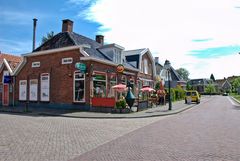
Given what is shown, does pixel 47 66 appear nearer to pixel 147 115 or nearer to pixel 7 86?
pixel 7 86

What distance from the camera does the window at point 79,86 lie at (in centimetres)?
2178

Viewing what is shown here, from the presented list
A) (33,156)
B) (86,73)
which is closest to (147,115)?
(86,73)

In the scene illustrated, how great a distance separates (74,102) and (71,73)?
105 inches

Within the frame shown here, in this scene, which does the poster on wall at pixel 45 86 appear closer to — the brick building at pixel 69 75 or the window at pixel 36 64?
the brick building at pixel 69 75

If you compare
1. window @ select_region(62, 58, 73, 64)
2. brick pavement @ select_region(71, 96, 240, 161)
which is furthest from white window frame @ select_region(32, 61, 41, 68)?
brick pavement @ select_region(71, 96, 240, 161)

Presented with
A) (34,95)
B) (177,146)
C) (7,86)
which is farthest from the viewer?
(7,86)

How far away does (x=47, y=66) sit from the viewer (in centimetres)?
2412

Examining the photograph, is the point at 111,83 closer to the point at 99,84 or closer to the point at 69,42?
the point at 99,84

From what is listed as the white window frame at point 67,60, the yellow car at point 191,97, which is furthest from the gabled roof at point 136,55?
the white window frame at point 67,60

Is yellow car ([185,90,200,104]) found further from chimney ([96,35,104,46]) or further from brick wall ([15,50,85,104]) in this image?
brick wall ([15,50,85,104])

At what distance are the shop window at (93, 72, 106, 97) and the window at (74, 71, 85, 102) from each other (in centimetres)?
107

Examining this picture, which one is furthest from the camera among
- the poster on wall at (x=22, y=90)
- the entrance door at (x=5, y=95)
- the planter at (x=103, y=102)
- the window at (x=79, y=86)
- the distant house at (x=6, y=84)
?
the entrance door at (x=5, y=95)

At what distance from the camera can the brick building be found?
21531 millimetres

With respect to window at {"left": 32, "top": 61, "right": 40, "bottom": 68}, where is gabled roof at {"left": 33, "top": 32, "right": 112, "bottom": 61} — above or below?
above
